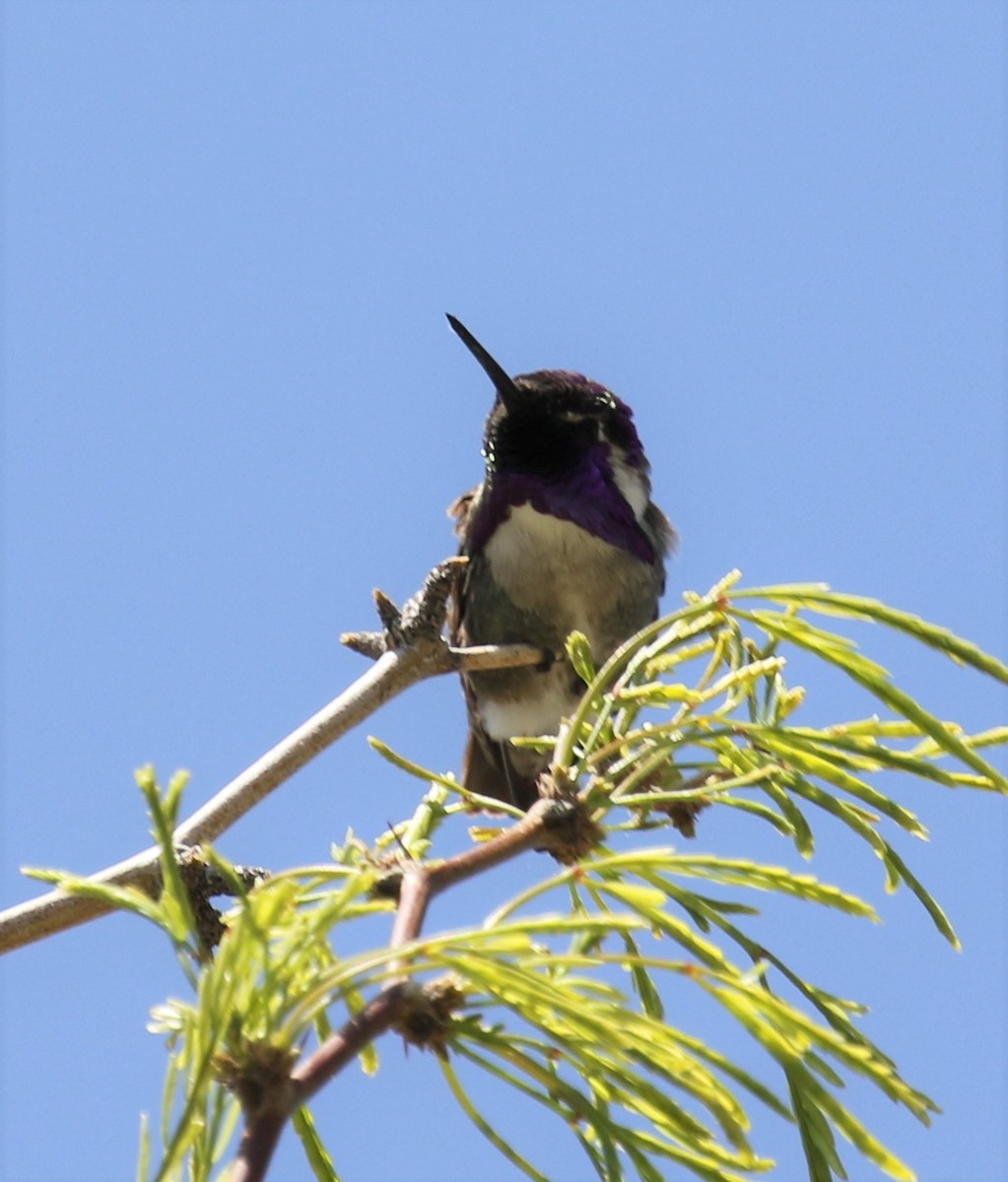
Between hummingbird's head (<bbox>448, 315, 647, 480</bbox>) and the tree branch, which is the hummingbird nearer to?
hummingbird's head (<bbox>448, 315, 647, 480</bbox>)

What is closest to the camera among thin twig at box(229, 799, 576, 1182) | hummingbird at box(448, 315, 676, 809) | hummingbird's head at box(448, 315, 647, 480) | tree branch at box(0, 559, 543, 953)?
thin twig at box(229, 799, 576, 1182)

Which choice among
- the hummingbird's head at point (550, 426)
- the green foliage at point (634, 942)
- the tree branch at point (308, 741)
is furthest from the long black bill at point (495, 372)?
the green foliage at point (634, 942)

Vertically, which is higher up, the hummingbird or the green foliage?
the hummingbird

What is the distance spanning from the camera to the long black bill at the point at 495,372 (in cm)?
488

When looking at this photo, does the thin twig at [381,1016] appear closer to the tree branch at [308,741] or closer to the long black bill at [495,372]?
the tree branch at [308,741]

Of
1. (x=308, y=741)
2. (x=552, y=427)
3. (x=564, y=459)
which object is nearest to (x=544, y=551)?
(x=564, y=459)

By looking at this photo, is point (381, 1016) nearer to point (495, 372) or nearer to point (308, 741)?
point (308, 741)

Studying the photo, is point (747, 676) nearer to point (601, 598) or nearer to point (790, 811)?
point (790, 811)

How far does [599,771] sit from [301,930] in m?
0.53

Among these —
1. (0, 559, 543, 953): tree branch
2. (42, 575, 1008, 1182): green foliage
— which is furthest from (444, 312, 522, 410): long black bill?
(42, 575, 1008, 1182): green foliage

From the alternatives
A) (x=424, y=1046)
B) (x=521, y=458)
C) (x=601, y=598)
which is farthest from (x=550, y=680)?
(x=424, y=1046)

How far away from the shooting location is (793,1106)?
1.45 meters

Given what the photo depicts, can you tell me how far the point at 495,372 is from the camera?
5.00m

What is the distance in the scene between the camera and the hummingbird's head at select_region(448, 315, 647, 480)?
5000 mm
